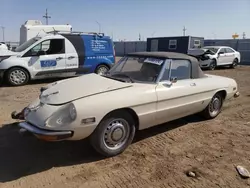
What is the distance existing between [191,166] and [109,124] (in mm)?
1293

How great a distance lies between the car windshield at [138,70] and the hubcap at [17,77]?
18.3ft

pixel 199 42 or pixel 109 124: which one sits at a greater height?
pixel 199 42

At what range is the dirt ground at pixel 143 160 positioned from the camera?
11.1 feet

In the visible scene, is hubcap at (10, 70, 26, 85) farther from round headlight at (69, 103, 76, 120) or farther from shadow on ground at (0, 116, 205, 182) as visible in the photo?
round headlight at (69, 103, 76, 120)

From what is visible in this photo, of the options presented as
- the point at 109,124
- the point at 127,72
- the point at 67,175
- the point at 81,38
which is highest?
the point at 81,38

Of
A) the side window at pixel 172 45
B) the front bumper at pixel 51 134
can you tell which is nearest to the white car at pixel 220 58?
the side window at pixel 172 45

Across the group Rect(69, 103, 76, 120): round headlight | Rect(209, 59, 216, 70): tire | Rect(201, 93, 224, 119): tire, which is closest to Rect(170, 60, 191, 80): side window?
Rect(201, 93, 224, 119): tire

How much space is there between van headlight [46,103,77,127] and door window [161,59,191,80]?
5.93ft

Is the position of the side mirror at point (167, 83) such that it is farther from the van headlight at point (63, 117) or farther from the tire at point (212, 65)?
the tire at point (212, 65)

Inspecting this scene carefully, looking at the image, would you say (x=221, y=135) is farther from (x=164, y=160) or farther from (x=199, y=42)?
(x=199, y=42)

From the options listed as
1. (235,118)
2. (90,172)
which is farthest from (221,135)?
(90,172)

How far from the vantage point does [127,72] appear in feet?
16.3

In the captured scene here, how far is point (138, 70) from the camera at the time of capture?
4.90 metres

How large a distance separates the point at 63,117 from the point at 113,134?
795mm
